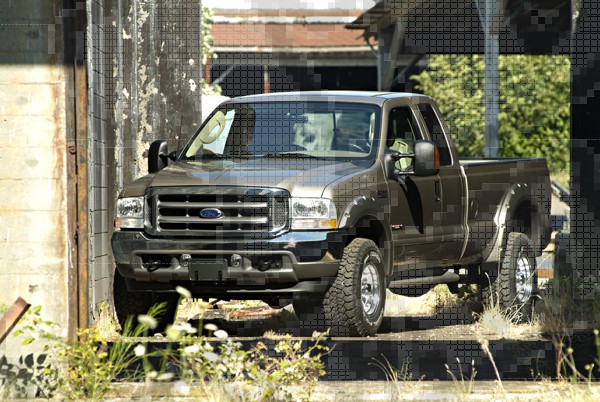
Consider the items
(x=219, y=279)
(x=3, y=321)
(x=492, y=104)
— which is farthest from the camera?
(x=492, y=104)

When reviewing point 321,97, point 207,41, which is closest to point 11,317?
point 321,97

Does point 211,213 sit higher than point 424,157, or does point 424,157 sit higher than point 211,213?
point 424,157

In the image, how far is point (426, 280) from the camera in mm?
11312

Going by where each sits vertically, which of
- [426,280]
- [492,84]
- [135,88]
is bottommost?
→ [426,280]

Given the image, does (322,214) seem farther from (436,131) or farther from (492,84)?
(492,84)

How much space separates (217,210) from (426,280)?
8.04 feet

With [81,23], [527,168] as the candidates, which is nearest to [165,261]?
[81,23]

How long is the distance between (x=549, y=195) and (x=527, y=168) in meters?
0.58

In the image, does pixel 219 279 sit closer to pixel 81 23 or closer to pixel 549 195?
pixel 81 23

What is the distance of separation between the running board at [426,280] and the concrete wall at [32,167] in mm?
4124

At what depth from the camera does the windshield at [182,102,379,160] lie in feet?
35.3

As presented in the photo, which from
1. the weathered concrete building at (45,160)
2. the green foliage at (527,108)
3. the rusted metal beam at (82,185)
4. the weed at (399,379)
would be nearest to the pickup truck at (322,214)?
the weed at (399,379)

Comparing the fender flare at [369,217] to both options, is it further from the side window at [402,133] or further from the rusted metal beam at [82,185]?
the rusted metal beam at [82,185]

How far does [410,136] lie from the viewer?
11.6 meters
